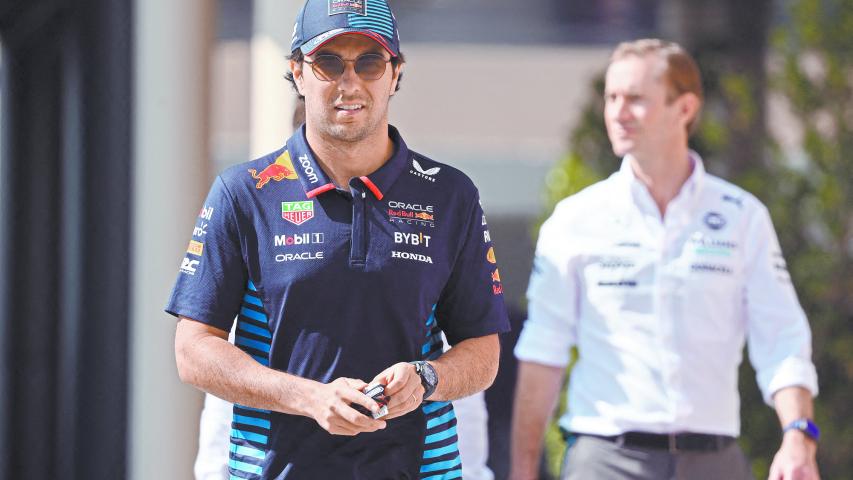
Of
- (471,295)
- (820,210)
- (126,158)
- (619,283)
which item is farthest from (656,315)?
(820,210)

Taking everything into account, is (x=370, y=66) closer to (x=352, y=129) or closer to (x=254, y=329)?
(x=352, y=129)

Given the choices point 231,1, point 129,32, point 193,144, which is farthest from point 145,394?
point 231,1

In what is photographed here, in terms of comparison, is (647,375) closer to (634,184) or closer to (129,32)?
(634,184)

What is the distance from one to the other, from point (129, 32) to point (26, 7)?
153 cm

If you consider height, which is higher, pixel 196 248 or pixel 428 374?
pixel 196 248

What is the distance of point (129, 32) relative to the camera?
641 centimetres

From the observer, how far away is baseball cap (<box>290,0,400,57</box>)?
2742 mm

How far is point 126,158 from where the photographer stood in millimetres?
6367

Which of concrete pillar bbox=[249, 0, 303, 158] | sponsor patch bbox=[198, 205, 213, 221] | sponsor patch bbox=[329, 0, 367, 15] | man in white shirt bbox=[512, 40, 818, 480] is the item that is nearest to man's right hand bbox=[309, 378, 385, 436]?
sponsor patch bbox=[198, 205, 213, 221]

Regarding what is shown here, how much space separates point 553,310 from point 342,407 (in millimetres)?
1900

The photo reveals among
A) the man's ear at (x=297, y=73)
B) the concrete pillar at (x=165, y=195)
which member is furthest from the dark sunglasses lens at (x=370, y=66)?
the concrete pillar at (x=165, y=195)

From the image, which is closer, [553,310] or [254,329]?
[254,329]

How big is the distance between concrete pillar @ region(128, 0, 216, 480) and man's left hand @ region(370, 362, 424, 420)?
3.68m

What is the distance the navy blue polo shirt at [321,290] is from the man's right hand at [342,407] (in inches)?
6.5
